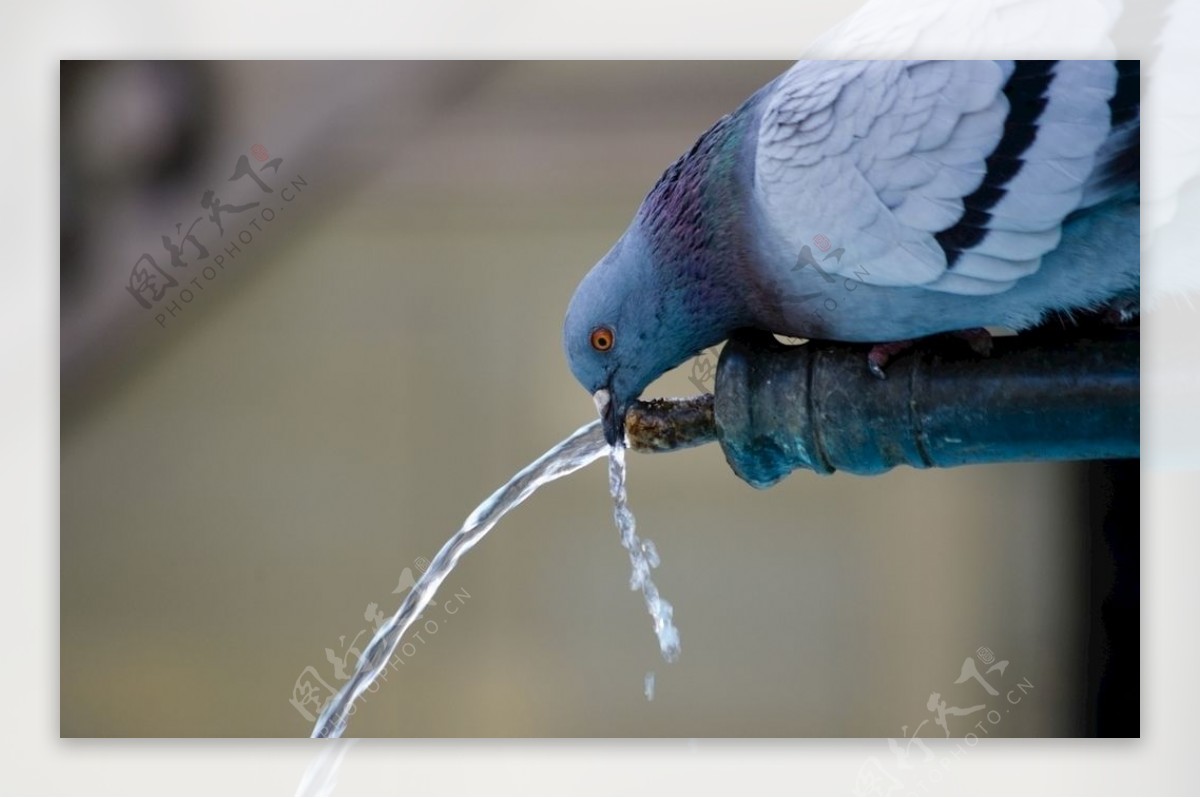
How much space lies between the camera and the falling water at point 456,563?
1.97m

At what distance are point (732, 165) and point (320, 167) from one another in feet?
2.41

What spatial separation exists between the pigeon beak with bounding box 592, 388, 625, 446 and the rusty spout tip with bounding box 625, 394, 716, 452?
0.03m

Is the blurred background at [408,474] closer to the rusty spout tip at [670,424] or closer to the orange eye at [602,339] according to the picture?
the orange eye at [602,339]

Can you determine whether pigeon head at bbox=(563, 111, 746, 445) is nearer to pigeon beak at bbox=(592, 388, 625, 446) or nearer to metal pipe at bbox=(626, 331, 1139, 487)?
pigeon beak at bbox=(592, 388, 625, 446)

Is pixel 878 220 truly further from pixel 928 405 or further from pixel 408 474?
pixel 408 474

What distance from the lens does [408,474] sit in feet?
6.76

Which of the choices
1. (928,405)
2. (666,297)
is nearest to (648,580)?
(666,297)

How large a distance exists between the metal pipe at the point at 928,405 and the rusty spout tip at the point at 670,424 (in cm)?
4

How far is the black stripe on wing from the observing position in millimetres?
1543

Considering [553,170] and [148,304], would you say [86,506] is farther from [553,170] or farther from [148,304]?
[553,170]

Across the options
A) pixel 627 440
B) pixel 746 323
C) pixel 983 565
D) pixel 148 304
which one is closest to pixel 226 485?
pixel 148 304

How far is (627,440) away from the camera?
66.4 inches

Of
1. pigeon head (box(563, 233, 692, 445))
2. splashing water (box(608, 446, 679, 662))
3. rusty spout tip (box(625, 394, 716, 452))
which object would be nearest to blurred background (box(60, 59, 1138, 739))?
splashing water (box(608, 446, 679, 662))

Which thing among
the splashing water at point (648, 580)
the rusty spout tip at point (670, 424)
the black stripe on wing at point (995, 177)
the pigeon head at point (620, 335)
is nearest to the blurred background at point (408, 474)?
the splashing water at point (648, 580)
